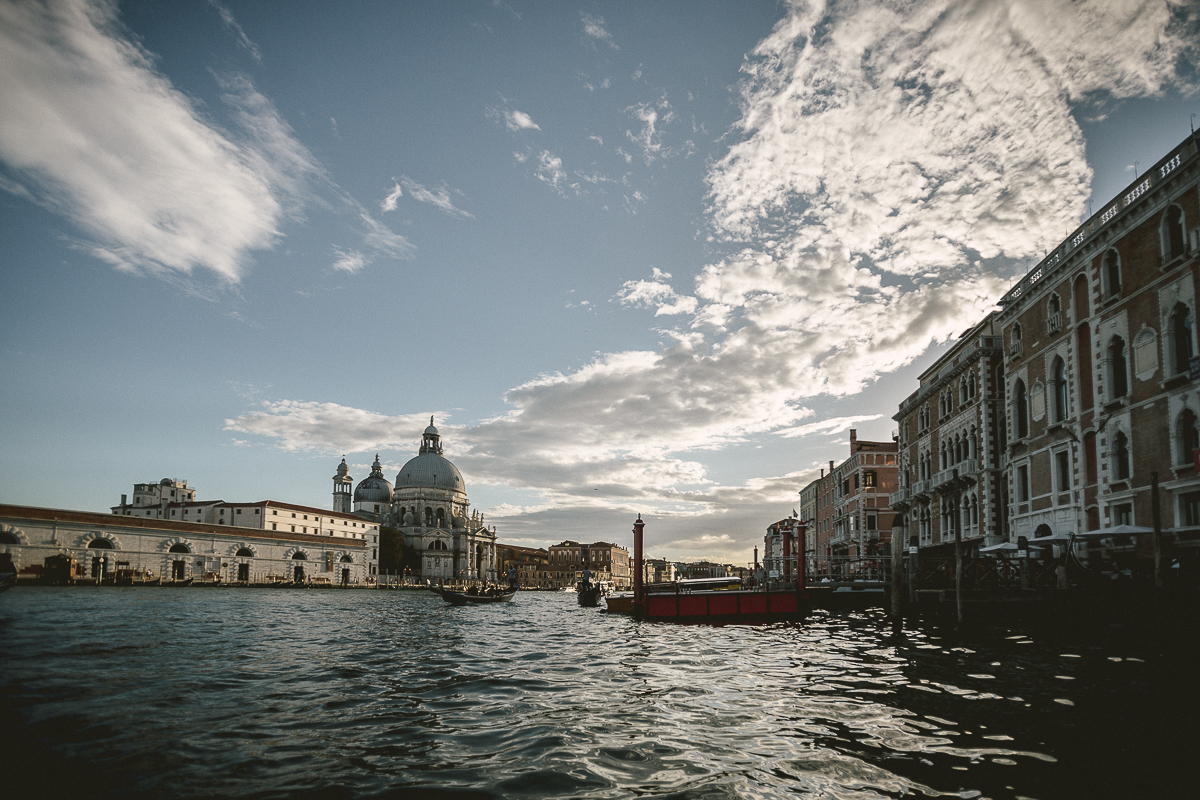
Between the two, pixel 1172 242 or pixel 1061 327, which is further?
pixel 1061 327

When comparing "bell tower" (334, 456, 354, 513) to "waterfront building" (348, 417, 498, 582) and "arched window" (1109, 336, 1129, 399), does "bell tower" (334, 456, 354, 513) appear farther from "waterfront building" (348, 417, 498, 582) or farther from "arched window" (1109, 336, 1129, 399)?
"arched window" (1109, 336, 1129, 399)

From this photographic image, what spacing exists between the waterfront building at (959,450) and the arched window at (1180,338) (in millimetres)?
7470

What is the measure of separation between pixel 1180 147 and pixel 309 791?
2236 centimetres

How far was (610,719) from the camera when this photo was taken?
8305mm

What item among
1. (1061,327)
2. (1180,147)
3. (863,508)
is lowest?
(863,508)

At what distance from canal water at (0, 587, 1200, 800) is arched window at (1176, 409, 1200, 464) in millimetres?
5224

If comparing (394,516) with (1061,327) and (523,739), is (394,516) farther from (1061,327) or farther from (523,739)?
(523,739)

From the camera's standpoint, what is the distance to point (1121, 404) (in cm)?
1939

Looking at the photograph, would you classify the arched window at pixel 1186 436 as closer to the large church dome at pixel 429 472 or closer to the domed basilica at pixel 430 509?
the domed basilica at pixel 430 509

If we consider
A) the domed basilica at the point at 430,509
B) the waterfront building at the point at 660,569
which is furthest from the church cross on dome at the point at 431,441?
the waterfront building at the point at 660,569

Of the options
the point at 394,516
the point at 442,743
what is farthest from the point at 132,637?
the point at 394,516

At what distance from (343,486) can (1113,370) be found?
111 m

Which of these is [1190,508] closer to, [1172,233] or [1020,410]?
[1172,233]

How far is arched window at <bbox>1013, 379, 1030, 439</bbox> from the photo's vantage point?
2558 cm
